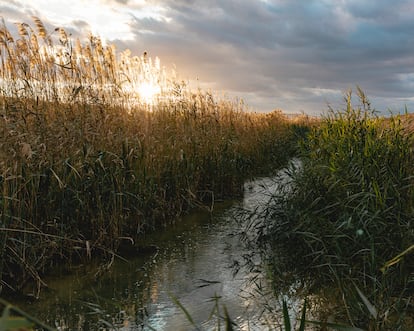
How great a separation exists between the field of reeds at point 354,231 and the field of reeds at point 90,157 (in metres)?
1.57

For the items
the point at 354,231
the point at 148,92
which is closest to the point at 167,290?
the point at 354,231

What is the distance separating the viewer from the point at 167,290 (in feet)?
11.1

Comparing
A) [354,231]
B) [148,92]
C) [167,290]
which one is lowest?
[167,290]

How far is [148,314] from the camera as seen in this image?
117 inches

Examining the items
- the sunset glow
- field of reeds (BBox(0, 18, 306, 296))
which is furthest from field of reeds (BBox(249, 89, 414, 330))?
the sunset glow

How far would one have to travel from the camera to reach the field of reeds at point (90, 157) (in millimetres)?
3623

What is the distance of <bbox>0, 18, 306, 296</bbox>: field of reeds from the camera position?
11.9 feet

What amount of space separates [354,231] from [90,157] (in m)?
2.69

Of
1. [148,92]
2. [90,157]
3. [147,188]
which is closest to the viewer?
[90,157]

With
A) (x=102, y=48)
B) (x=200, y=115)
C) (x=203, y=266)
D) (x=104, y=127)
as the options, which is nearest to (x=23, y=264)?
Answer: (x=203, y=266)

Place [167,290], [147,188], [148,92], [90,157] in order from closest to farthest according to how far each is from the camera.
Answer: [167,290] < [90,157] < [147,188] < [148,92]

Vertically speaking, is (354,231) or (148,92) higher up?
(148,92)

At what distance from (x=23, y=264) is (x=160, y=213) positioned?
2151 mm

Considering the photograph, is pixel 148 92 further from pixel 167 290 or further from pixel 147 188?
pixel 167 290
